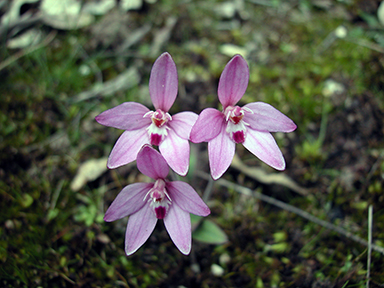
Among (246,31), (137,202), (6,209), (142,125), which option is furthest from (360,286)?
(246,31)

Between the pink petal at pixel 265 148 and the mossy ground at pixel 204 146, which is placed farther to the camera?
the mossy ground at pixel 204 146

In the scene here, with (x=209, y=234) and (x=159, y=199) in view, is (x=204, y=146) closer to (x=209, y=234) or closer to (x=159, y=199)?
(x=209, y=234)

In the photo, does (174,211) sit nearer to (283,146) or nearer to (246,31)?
(283,146)

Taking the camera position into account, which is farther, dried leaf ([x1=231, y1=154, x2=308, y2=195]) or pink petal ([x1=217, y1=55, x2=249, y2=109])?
dried leaf ([x1=231, y1=154, x2=308, y2=195])

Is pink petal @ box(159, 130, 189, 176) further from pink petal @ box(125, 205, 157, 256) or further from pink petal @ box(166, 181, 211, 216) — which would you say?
pink petal @ box(125, 205, 157, 256)

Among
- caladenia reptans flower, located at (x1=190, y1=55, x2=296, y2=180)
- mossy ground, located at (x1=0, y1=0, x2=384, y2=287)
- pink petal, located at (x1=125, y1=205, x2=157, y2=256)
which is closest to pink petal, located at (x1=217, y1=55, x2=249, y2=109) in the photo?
caladenia reptans flower, located at (x1=190, y1=55, x2=296, y2=180)

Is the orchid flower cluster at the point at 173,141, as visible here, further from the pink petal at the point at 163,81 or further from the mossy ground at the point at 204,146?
the mossy ground at the point at 204,146

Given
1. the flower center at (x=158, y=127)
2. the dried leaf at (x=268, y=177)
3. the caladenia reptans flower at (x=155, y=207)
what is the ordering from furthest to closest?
the dried leaf at (x=268, y=177)
the flower center at (x=158, y=127)
the caladenia reptans flower at (x=155, y=207)

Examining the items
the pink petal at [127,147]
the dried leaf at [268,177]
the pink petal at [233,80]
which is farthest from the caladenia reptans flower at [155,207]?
the dried leaf at [268,177]
